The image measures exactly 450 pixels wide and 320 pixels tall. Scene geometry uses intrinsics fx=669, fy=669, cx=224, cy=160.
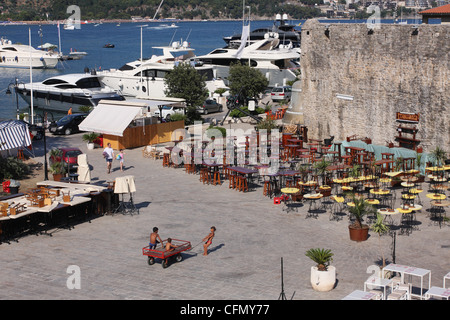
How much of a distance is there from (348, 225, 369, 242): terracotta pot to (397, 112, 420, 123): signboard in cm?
1016

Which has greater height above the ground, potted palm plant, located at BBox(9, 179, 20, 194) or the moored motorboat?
the moored motorboat

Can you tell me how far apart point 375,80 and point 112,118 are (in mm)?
12847

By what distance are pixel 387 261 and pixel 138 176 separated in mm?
13088

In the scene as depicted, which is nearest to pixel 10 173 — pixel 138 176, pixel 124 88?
pixel 138 176

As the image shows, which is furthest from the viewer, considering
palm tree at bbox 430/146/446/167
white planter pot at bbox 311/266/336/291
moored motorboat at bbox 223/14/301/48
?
moored motorboat at bbox 223/14/301/48

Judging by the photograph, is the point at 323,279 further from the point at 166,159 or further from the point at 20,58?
the point at 20,58

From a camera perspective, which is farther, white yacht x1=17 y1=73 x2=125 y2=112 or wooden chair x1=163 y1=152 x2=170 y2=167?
white yacht x1=17 y1=73 x2=125 y2=112

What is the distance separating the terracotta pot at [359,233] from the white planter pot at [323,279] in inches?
153

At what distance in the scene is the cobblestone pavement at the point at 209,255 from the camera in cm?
1581

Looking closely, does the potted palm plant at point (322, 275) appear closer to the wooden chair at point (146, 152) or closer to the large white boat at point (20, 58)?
the wooden chair at point (146, 152)

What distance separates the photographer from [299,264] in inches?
687

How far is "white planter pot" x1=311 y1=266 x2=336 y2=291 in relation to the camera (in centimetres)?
1546

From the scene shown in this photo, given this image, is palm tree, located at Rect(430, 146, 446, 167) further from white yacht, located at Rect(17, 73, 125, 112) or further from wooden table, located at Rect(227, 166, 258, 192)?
white yacht, located at Rect(17, 73, 125, 112)

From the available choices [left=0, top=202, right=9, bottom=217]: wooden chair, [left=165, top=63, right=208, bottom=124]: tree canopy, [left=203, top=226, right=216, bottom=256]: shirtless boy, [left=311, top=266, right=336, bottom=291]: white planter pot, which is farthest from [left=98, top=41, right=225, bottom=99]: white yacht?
[left=311, top=266, right=336, bottom=291]: white planter pot
